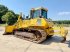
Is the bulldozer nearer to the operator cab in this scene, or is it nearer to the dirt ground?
the operator cab

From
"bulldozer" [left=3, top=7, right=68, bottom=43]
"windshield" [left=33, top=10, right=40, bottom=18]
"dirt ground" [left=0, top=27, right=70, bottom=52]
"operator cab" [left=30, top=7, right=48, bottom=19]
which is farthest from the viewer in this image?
"windshield" [left=33, top=10, right=40, bottom=18]

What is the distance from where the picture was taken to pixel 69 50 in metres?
8.61

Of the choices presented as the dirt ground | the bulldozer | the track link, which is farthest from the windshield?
the dirt ground

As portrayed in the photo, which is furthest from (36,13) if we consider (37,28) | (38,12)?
(37,28)

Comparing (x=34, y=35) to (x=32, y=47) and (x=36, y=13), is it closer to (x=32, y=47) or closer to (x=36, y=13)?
(x=36, y=13)

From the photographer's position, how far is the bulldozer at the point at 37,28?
11133 millimetres

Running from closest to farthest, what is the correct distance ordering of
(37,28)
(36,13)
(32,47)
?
(32,47) → (37,28) → (36,13)

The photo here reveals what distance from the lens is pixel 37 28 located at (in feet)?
38.4

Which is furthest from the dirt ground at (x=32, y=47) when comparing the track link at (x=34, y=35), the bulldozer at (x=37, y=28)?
the bulldozer at (x=37, y=28)

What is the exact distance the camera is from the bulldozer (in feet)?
36.5

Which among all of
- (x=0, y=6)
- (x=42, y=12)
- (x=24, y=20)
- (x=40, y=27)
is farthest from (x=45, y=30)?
(x=0, y=6)

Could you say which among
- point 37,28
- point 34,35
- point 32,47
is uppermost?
point 37,28

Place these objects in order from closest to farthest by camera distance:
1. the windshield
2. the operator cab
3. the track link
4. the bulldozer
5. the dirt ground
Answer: the dirt ground < the track link < the bulldozer < the operator cab < the windshield

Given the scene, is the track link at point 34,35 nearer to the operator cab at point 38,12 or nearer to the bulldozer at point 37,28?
the bulldozer at point 37,28
